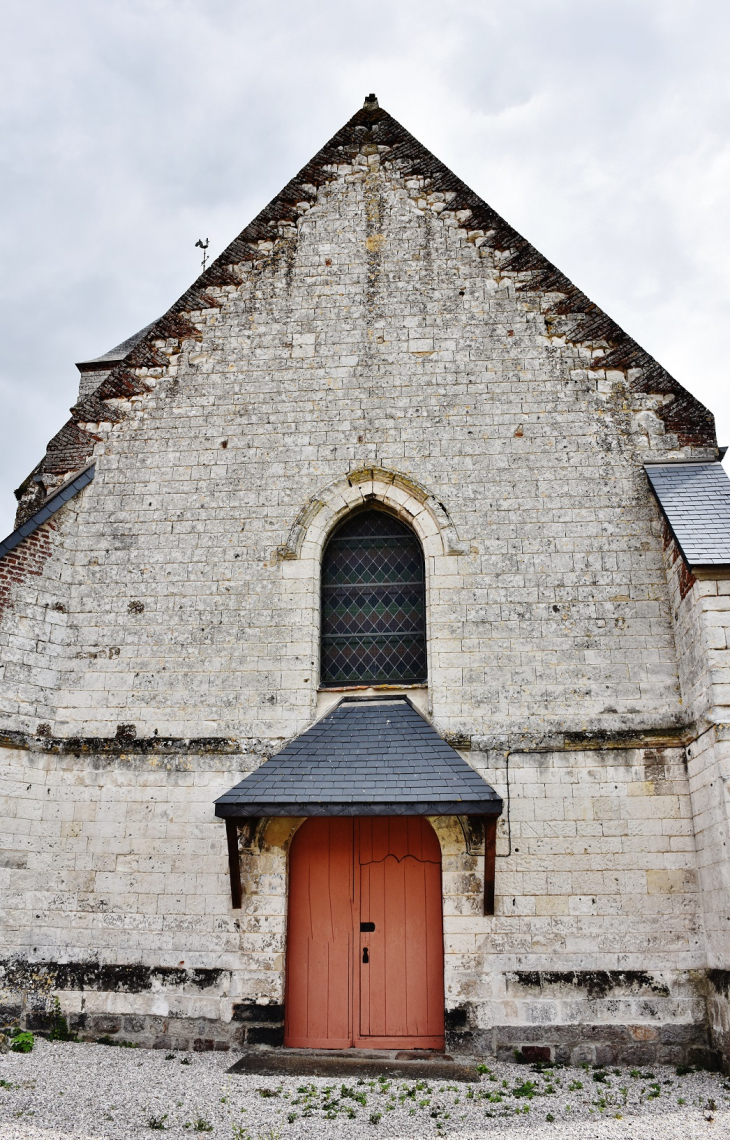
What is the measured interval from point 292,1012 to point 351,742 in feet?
6.78

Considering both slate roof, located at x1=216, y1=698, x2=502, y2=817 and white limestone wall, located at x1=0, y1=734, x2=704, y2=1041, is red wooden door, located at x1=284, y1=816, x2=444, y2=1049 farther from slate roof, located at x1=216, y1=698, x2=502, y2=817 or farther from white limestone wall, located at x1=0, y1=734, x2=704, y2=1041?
slate roof, located at x1=216, y1=698, x2=502, y2=817

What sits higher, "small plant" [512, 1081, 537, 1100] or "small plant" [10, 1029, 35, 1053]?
"small plant" [10, 1029, 35, 1053]

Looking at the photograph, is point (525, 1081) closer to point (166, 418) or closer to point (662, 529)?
point (662, 529)

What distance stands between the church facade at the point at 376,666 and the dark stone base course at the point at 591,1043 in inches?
0.7

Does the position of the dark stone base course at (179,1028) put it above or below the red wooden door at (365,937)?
below

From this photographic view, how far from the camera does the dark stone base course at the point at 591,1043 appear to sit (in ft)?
19.6

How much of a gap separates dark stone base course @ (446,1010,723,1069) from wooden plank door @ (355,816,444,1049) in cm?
40

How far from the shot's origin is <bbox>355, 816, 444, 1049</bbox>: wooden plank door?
6.46 metres

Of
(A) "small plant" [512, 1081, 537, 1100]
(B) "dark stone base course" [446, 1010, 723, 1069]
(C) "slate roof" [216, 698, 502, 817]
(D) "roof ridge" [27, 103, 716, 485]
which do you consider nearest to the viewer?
(A) "small plant" [512, 1081, 537, 1100]

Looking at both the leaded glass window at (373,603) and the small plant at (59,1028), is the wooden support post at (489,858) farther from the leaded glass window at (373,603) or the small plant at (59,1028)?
the small plant at (59,1028)

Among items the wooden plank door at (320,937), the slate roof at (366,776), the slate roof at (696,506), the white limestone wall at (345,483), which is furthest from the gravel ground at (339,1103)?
the slate roof at (696,506)

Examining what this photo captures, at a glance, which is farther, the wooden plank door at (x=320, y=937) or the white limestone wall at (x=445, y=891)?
the wooden plank door at (x=320, y=937)

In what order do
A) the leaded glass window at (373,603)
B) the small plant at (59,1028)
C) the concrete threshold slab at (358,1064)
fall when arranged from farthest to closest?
1. the leaded glass window at (373,603)
2. the small plant at (59,1028)
3. the concrete threshold slab at (358,1064)

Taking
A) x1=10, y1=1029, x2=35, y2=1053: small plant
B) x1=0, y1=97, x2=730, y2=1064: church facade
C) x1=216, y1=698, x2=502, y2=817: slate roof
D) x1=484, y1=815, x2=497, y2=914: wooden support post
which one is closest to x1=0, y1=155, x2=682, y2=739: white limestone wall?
x1=0, y1=97, x2=730, y2=1064: church facade
